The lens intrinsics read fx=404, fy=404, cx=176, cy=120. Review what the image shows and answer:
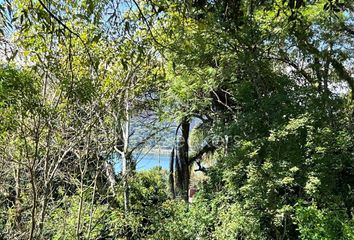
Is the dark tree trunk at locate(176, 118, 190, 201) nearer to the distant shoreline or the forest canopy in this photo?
the distant shoreline

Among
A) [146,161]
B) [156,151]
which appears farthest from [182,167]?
[146,161]

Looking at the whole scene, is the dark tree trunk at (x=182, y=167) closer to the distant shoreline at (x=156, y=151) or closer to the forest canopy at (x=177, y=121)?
the distant shoreline at (x=156, y=151)

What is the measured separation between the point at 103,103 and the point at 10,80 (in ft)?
5.08

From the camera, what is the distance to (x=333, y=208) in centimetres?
410

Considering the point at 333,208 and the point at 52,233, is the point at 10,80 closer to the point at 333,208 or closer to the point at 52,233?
the point at 52,233

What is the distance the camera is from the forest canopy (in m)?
3.60

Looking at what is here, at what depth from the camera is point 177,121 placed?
583 centimetres

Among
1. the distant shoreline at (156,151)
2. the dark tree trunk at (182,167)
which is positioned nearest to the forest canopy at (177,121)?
the distant shoreline at (156,151)

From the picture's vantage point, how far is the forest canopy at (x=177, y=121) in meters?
3.60

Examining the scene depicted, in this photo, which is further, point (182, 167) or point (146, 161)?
point (182, 167)

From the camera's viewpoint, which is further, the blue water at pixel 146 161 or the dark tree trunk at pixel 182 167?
the dark tree trunk at pixel 182 167

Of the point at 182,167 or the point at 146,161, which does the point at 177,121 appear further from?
the point at 182,167

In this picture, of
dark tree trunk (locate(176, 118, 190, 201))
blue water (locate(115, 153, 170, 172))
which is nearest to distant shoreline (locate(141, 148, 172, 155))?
blue water (locate(115, 153, 170, 172))

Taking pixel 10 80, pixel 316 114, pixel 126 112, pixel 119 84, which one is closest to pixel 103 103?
pixel 119 84
